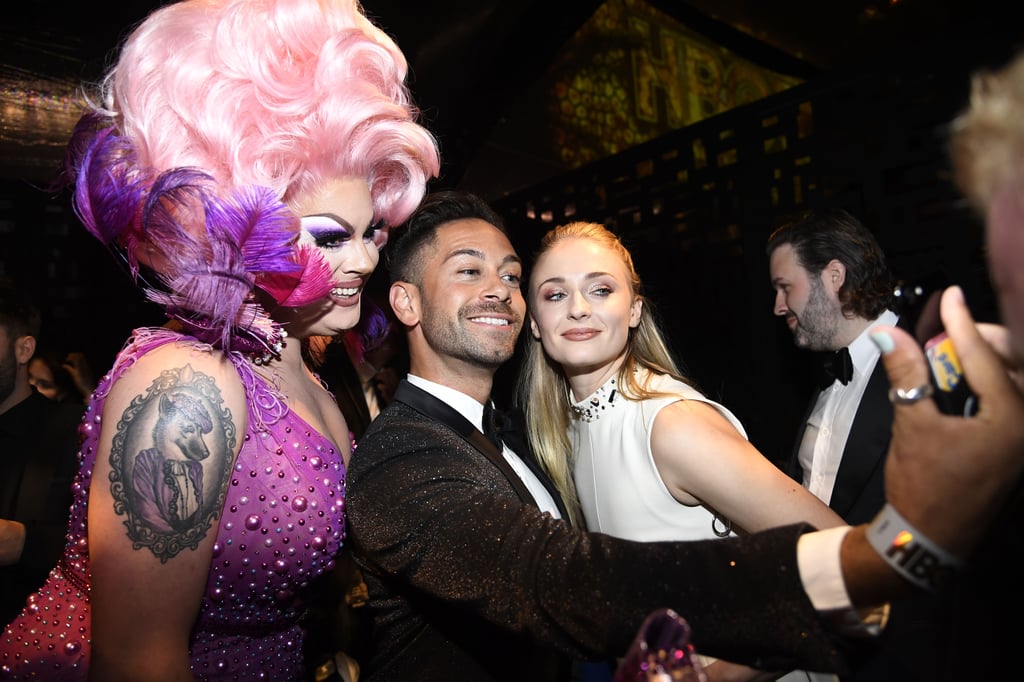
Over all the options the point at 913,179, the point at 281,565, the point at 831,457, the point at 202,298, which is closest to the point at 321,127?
the point at 202,298

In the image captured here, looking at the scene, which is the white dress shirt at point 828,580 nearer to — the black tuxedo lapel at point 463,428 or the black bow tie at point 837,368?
the black tuxedo lapel at point 463,428

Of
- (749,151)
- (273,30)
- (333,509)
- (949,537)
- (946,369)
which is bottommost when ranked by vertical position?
(333,509)

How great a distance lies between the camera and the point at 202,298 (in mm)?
1473

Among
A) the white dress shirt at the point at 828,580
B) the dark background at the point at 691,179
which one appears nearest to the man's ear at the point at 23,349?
the dark background at the point at 691,179

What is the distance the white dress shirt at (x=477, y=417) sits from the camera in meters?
2.25

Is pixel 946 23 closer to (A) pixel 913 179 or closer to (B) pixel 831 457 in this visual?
(A) pixel 913 179

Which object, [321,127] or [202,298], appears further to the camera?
[321,127]

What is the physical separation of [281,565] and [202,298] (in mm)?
659

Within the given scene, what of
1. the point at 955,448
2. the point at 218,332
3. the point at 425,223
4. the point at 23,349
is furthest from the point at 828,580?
the point at 23,349

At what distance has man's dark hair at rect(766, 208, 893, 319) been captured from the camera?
3320 mm

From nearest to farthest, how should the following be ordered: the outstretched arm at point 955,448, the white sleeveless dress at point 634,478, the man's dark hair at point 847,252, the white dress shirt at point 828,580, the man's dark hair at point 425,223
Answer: the outstretched arm at point 955,448 < the white dress shirt at point 828,580 < the white sleeveless dress at point 634,478 < the man's dark hair at point 425,223 < the man's dark hair at point 847,252

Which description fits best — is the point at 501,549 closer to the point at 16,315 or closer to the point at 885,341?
the point at 885,341

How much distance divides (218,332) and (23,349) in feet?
6.99

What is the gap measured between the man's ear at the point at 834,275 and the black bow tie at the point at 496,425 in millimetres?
1993
